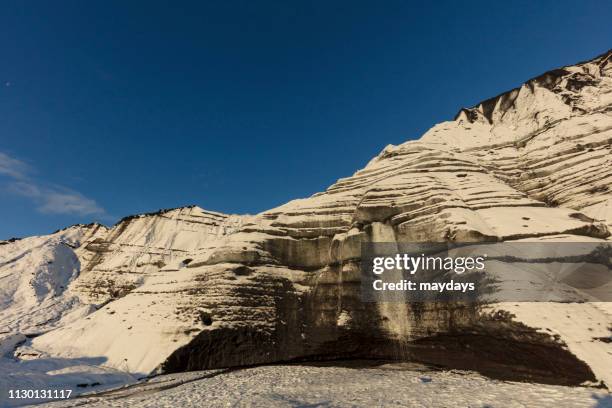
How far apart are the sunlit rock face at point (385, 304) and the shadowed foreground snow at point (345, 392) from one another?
2.30m

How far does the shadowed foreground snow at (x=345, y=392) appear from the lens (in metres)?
11.5

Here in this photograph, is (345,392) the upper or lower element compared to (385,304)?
lower

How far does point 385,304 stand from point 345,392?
8841 mm

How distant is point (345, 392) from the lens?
44.0ft

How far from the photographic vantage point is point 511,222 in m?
20.2

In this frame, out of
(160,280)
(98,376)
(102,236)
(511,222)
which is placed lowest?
(98,376)

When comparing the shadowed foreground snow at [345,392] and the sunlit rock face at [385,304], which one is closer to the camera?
the shadowed foreground snow at [345,392]

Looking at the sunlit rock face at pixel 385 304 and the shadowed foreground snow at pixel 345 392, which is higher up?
the sunlit rock face at pixel 385 304

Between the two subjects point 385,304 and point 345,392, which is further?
point 385,304

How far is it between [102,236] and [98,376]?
4633 cm

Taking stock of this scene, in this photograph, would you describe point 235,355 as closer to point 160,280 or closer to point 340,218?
point 160,280

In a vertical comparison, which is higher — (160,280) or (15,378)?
(160,280)

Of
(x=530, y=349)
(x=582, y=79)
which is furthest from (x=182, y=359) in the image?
(x=582, y=79)

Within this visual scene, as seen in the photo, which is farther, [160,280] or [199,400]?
[160,280]
